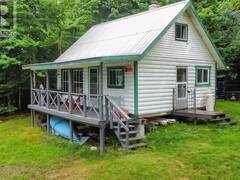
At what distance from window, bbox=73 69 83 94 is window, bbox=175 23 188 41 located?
4952mm

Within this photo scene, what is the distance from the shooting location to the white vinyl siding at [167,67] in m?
11.6

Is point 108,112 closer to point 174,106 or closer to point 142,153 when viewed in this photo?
point 142,153

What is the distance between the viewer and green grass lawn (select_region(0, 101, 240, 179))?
7477 mm

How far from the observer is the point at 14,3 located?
17.4 m

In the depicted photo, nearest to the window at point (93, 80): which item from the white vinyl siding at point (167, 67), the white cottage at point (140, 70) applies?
the white cottage at point (140, 70)

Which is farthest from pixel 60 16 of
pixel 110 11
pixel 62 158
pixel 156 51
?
pixel 62 158

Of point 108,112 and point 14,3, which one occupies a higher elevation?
point 14,3

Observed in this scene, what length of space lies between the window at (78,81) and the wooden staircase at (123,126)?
197 inches

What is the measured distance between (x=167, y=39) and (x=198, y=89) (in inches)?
131

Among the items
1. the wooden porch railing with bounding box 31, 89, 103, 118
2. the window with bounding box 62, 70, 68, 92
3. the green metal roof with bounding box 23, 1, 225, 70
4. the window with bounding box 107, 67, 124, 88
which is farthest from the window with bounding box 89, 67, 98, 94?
the window with bounding box 62, 70, 68, 92

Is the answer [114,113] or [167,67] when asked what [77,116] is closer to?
[114,113]

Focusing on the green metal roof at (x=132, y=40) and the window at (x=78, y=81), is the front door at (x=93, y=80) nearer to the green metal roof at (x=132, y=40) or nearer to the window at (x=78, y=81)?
the green metal roof at (x=132, y=40)

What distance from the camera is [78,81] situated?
15.0 metres

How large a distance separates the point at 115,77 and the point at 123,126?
349cm
